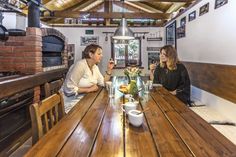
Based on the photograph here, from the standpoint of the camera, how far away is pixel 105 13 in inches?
288

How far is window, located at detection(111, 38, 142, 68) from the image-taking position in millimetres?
8688

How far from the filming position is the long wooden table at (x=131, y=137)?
1.10 meters

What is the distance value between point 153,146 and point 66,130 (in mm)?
512

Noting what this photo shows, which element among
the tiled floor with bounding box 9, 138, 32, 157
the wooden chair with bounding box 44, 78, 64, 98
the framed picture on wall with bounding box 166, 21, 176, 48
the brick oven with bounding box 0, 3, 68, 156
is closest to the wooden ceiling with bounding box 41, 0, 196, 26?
the framed picture on wall with bounding box 166, 21, 176, 48

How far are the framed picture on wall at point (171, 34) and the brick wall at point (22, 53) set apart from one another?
13.3 feet

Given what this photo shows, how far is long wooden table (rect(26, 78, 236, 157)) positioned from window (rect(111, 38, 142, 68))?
22.6ft

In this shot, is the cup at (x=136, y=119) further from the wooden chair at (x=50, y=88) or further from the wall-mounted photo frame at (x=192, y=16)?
the wall-mounted photo frame at (x=192, y=16)

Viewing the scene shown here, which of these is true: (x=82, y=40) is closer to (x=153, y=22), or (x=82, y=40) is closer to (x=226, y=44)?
(x=153, y=22)

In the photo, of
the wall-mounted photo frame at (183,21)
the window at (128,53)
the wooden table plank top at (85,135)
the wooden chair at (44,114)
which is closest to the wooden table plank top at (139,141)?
the wooden table plank top at (85,135)

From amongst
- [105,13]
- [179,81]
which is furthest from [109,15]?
[179,81]

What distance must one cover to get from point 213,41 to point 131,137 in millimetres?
3283

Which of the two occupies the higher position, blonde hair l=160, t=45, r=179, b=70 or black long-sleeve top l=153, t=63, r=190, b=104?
blonde hair l=160, t=45, r=179, b=70

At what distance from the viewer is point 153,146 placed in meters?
1.16

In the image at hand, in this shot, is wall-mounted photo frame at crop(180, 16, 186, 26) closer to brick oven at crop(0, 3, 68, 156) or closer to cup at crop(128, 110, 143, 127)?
brick oven at crop(0, 3, 68, 156)
